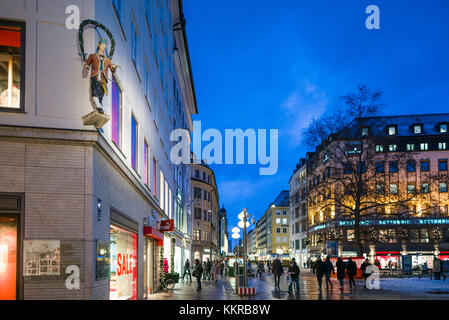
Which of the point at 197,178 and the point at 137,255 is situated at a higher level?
the point at 197,178

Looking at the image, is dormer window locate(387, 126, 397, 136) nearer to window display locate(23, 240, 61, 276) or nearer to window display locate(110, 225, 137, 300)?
window display locate(110, 225, 137, 300)

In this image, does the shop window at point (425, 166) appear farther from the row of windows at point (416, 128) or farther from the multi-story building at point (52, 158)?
the multi-story building at point (52, 158)

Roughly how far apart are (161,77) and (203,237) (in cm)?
5615

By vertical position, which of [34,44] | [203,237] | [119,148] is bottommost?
[203,237]

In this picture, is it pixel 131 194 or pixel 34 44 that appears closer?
pixel 34 44

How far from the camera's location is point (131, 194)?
17.1m

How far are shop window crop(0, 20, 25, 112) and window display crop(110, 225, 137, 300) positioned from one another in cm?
477

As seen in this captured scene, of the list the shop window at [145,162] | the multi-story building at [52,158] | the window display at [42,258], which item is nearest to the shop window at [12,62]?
→ the multi-story building at [52,158]

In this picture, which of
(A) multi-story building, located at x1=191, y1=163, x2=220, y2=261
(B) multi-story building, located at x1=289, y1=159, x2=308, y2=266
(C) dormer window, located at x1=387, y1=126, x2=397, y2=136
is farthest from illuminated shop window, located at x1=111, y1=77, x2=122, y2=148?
(B) multi-story building, located at x1=289, y1=159, x2=308, y2=266

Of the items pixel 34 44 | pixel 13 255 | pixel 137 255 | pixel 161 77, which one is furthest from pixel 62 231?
pixel 161 77

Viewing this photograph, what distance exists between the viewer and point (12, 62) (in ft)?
37.4
